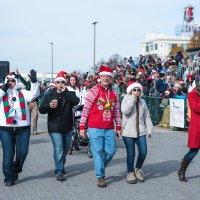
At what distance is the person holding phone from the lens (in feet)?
29.2

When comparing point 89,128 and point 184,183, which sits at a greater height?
point 89,128

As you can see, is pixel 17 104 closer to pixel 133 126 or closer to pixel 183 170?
pixel 133 126

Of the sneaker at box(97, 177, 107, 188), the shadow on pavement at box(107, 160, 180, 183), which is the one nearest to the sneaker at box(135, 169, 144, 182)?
the shadow on pavement at box(107, 160, 180, 183)

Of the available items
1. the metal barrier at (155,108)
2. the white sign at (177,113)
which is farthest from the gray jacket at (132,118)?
the metal barrier at (155,108)

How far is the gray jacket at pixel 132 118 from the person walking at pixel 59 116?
901mm

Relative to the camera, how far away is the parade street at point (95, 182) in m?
7.92

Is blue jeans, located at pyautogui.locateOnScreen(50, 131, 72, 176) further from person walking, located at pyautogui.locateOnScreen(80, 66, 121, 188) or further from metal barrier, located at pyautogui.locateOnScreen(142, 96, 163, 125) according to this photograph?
metal barrier, located at pyautogui.locateOnScreen(142, 96, 163, 125)

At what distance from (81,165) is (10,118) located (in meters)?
2.67

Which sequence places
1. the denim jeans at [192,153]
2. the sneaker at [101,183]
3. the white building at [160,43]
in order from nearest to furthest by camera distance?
the sneaker at [101,183], the denim jeans at [192,153], the white building at [160,43]

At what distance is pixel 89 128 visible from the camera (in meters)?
8.60

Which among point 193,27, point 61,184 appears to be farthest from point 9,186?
point 193,27

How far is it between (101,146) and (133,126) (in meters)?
0.71

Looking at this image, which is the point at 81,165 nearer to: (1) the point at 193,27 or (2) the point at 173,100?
(2) the point at 173,100

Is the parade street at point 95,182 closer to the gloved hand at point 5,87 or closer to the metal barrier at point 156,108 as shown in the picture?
the gloved hand at point 5,87
